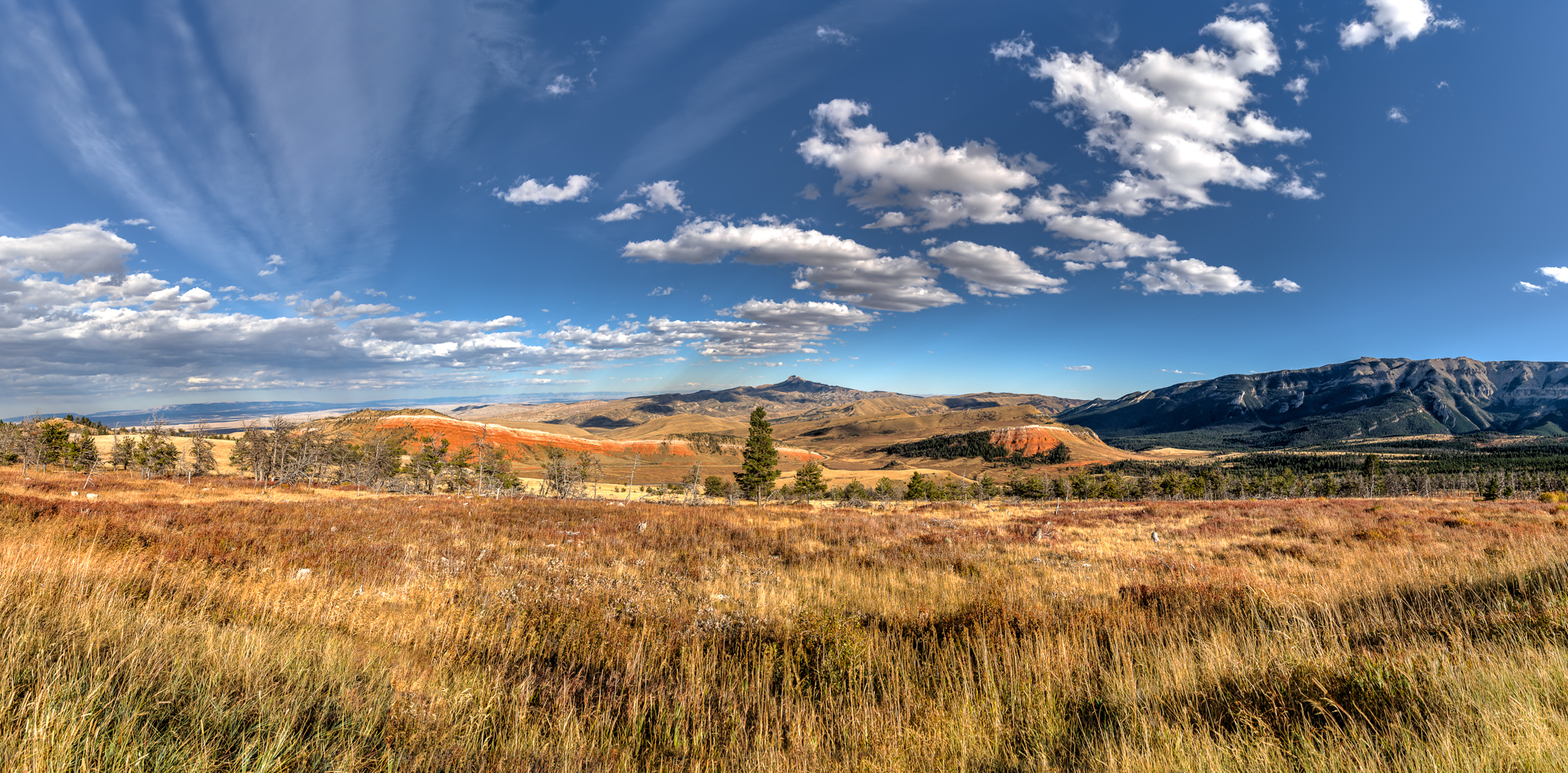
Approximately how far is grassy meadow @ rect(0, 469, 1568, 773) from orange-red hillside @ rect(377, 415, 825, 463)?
452 feet

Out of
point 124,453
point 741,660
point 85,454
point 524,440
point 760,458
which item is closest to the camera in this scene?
point 741,660

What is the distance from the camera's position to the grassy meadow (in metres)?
3.14

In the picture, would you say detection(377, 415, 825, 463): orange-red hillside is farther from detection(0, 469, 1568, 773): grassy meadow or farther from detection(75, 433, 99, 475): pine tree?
detection(0, 469, 1568, 773): grassy meadow

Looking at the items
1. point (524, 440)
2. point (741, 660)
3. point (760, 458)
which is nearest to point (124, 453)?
point (760, 458)

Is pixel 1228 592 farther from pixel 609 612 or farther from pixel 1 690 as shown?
pixel 1 690

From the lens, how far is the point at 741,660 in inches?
228

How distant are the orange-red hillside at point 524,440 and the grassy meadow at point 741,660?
452 feet

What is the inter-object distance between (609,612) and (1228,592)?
8400 millimetres

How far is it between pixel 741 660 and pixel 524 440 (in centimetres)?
18208

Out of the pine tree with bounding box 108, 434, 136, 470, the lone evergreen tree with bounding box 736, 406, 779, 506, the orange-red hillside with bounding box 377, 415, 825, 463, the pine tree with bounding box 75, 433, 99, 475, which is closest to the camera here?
the lone evergreen tree with bounding box 736, 406, 779, 506

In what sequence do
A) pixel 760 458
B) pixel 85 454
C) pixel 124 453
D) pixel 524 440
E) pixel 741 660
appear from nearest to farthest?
pixel 741 660
pixel 760 458
pixel 85 454
pixel 124 453
pixel 524 440

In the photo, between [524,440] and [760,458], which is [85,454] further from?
[524,440]

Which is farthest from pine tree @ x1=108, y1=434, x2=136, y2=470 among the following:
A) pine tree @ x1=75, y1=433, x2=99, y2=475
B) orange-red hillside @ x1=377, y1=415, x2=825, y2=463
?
orange-red hillside @ x1=377, y1=415, x2=825, y2=463

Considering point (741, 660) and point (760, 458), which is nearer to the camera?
point (741, 660)
